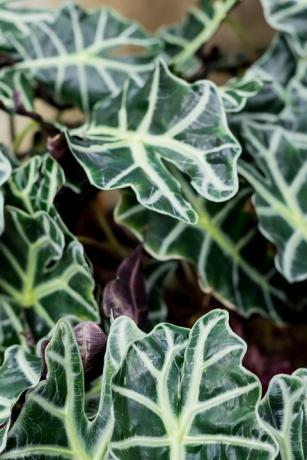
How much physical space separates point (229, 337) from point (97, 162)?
0.25 metres

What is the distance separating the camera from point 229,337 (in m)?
0.62

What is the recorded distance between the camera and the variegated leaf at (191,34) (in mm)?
1072

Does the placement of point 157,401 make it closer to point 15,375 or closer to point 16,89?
point 15,375

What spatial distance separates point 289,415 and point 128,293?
228 mm

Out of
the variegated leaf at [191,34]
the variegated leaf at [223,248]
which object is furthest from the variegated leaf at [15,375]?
the variegated leaf at [191,34]

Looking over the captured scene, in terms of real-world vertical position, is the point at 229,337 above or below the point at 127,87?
below

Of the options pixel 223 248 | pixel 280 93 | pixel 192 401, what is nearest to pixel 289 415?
pixel 192 401

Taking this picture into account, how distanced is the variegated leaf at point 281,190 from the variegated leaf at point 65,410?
30 centimetres

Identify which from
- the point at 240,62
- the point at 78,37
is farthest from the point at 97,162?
the point at 240,62

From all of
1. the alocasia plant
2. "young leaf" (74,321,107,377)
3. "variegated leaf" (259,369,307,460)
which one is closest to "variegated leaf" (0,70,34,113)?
the alocasia plant

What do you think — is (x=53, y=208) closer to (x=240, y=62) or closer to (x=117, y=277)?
(x=117, y=277)

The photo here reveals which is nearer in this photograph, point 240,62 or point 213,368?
point 213,368

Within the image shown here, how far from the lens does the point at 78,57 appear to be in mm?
1052

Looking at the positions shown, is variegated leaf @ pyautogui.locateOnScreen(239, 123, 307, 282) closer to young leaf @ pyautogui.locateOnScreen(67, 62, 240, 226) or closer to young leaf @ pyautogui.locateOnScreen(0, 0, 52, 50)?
young leaf @ pyautogui.locateOnScreen(67, 62, 240, 226)
